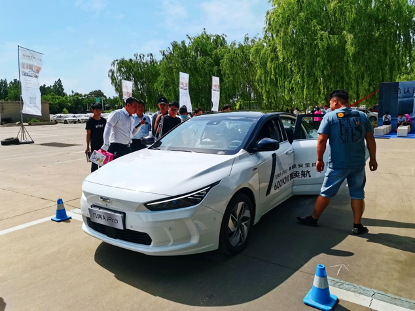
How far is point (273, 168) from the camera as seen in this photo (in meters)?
4.08

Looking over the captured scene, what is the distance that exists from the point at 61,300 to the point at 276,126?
135 inches

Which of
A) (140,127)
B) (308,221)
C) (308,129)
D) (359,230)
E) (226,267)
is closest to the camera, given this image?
(226,267)

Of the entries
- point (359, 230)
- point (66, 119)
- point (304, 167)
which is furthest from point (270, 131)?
point (66, 119)

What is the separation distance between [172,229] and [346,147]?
2.45 m

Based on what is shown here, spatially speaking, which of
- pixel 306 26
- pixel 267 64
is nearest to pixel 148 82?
pixel 267 64

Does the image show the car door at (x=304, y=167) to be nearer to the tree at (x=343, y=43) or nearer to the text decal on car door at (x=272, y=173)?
the text decal on car door at (x=272, y=173)

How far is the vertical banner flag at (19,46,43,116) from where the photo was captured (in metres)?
15.4

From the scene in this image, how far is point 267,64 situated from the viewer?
70.2 feet

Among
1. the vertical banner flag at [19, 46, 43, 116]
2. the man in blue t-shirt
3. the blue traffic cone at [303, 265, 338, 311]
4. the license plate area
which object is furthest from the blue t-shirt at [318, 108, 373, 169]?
the vertical banner flag at [19, 46, 43, 116]

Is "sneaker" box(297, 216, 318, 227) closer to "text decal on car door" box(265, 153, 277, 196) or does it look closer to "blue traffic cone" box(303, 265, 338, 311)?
"text decal on car door" box(265, 153, 277, 196)

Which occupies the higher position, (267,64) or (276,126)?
(267,64)

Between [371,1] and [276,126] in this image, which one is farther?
[371,1]

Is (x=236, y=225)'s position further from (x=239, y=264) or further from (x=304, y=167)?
(x=304, y=167)

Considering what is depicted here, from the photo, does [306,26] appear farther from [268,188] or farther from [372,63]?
[268,188]
